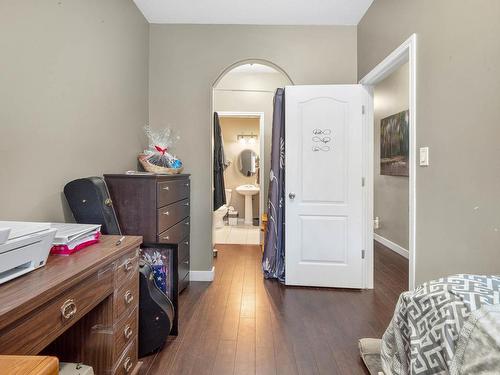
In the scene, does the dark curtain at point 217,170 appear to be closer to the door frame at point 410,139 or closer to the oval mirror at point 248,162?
the door frame at point 410,139

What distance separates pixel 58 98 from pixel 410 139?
2216 mm

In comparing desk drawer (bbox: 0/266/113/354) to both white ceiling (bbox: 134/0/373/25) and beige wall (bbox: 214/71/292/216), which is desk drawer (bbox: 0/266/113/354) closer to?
white ceiling (bbox: 134/0/373/25)

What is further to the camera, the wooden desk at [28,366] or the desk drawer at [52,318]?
the desk drawer at [52,318]

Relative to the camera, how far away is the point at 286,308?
2330 millimetres

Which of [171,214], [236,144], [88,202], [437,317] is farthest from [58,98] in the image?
[236,144]

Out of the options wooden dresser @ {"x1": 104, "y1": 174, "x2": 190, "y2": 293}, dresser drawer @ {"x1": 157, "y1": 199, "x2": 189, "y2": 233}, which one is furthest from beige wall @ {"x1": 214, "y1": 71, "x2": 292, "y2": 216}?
wooden dresser @ {"x1": 104, "y1": 174, "x2": 190, "y2": 293}

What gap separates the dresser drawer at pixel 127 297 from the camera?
1285 millimetres

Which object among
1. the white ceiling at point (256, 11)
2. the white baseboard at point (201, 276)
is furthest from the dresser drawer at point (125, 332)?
the white ceiling at point (256, 11)

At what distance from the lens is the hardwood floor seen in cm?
164

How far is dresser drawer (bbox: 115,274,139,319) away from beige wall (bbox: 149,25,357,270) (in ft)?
5.39

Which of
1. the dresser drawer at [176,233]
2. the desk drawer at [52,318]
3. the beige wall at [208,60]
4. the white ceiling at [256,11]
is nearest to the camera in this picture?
the desk drawer at [52,318]

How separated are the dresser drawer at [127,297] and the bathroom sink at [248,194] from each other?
15.2 feet

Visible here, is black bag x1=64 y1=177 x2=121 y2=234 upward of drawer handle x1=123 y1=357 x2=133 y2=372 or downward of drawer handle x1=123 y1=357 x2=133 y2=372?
upward

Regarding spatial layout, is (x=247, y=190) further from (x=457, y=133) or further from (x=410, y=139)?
(x=457, y=133)
